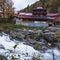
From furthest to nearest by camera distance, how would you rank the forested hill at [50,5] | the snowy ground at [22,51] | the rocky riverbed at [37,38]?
the forested hill at [50,5] → the rocky riverbed at [37,38] → the snowy ground at [22,51]

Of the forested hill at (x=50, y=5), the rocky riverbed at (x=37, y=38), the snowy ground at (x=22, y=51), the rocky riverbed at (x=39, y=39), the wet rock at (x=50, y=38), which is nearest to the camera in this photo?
the snowy ground at (x=22, y=51)

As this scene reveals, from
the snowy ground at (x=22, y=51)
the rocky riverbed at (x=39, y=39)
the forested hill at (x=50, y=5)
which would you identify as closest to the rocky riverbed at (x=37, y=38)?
the rocky riverbed at (x=39, y=39)

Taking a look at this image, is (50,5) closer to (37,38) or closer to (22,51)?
(37,38)

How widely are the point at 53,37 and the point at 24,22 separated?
7.85m

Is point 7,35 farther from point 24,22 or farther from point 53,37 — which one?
point 24,22

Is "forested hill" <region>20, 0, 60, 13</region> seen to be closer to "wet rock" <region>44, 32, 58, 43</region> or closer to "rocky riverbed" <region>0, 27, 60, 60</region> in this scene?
"rocky riverbed" <region>0, 27, 60, 60</region>

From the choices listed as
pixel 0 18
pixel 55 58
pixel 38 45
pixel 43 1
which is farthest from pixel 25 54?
pixel 43 1

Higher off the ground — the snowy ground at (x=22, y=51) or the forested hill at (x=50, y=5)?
the snowy ground at (x=22, y=51)

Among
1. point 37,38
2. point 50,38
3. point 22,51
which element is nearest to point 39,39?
point 37,38

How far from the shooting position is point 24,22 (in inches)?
862

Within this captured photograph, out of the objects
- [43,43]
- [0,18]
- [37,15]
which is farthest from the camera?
[37,15]

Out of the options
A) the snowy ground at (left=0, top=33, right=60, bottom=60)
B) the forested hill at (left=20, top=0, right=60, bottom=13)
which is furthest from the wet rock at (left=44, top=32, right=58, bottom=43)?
the forested hill at (left=20, top=0, right=60, bottom=13)

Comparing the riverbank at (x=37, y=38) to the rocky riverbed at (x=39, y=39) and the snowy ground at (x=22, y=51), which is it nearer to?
the rocky riverbed at (x=39, y=39)

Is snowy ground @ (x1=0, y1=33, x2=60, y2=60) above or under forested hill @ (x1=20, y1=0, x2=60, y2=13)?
above
